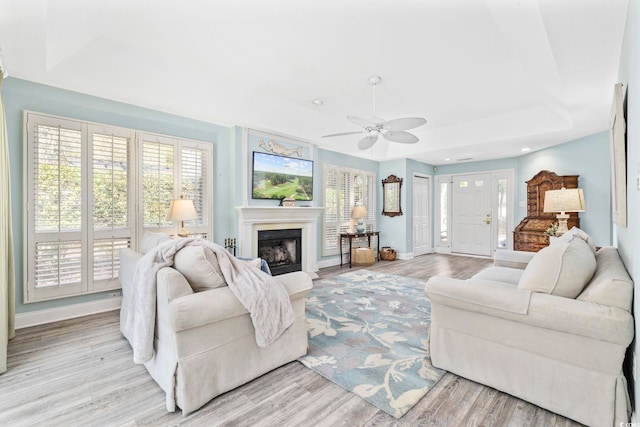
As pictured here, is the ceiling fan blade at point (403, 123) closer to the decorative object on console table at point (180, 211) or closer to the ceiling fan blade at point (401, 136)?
the ceiling fan blade at point (401, 136)

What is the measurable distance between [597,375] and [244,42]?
3.60m

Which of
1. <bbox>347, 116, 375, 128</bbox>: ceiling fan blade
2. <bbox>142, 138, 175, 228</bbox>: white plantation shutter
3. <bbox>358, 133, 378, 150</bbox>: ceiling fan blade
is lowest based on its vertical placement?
<bbox>142, 138, 175, 228</bbox>: white plantation shutter

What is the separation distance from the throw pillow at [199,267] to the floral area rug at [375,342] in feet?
3.27

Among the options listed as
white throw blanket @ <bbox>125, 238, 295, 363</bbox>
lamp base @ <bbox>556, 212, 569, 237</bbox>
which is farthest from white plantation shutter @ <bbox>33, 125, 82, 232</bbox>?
lamp base @ <bbox>556, 212, 569, 237</bbox>

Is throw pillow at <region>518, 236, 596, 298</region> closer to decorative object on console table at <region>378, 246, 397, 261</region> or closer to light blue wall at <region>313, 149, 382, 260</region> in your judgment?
light blue wall at <region>313, 149, 382, 260</region>

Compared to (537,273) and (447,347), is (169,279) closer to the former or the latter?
(447,347)

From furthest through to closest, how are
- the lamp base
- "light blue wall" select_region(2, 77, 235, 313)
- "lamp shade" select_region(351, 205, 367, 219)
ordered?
"lamp shade" select_region(351, 205, 367, 219) < the lamp base < "light blue wall" select_region(2, 77, 235, 313)

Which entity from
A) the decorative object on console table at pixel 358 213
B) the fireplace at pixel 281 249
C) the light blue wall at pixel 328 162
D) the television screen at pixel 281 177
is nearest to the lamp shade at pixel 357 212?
the decorative object on console table at pixel 358 213

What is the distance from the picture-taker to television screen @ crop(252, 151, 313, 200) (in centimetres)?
471

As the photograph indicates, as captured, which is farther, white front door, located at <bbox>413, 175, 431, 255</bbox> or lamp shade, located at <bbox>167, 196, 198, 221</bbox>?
white front door, located at <bbox>413, 175, 431, 255</bbox>

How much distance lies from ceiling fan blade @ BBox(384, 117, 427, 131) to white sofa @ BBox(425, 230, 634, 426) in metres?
1.72

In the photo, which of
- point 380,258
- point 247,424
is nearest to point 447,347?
point 247,424

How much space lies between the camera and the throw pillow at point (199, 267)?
74.3 inches

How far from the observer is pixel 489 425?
162 centimetres
